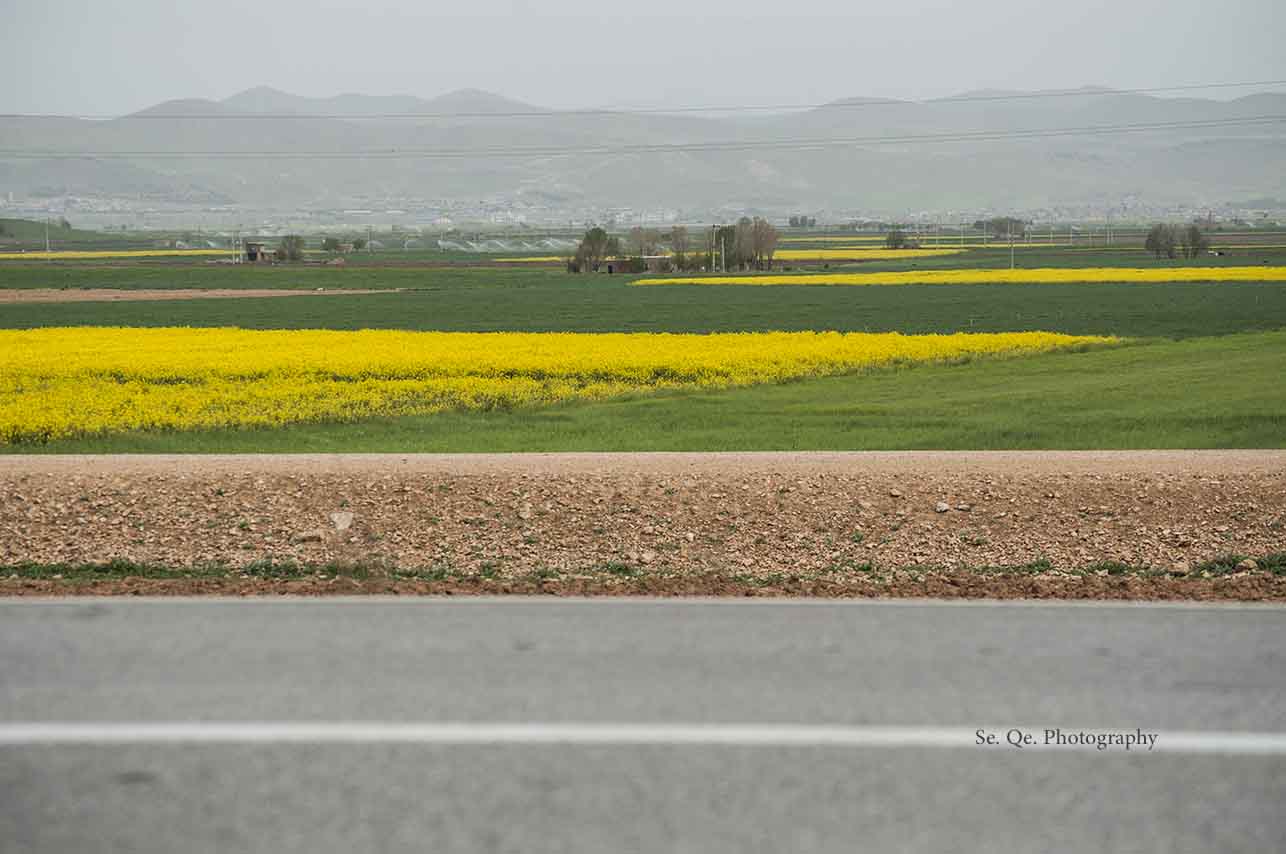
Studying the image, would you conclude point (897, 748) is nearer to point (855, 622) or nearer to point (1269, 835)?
point (1269, 835)

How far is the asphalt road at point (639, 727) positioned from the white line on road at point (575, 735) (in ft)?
0.07

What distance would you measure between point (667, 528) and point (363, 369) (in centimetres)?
2362

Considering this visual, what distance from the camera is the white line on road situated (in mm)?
7309

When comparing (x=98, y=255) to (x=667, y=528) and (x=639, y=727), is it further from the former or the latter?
(x=639, y=727)

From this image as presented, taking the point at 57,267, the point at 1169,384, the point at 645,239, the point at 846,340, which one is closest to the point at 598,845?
the point at 1169,384

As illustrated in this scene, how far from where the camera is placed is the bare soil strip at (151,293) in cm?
8562

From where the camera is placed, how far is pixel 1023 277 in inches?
3949

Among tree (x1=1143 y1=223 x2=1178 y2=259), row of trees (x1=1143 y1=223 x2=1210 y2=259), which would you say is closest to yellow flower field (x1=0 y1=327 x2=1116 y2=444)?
row of trees (x1=1143 y1=223 x2=1210 y2=259)

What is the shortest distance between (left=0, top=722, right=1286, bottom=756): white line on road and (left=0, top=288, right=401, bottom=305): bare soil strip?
79227 millimetres

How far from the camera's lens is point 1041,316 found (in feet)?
207

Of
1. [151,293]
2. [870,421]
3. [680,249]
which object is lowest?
[151,293]

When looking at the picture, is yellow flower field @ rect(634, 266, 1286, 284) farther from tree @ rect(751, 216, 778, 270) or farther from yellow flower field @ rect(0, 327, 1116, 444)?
yellow flower field @ rect(0, 327, 1116, 444)

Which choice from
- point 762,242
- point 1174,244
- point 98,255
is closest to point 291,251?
point 98,255

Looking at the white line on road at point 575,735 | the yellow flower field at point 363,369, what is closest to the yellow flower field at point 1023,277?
the yellow flower field at point 363,369
